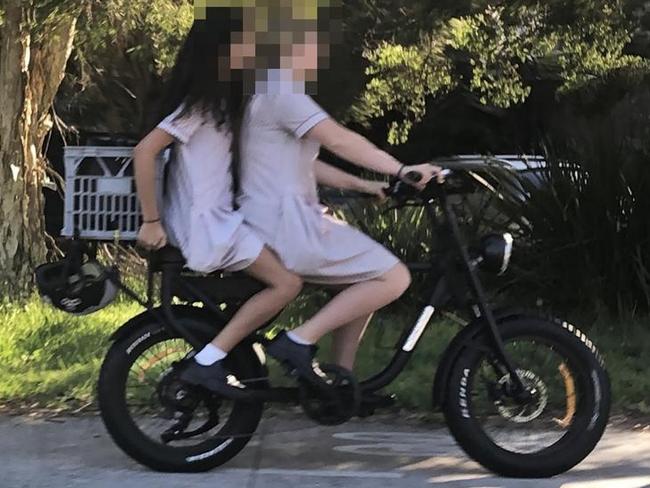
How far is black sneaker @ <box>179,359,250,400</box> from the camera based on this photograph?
398 centimetres

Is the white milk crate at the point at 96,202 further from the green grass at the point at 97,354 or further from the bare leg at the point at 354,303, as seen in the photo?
the bare leg at the point at 354,303

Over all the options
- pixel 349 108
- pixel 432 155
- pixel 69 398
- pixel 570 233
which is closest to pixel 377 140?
pixel 432 155

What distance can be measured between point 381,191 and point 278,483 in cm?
136

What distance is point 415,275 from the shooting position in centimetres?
434

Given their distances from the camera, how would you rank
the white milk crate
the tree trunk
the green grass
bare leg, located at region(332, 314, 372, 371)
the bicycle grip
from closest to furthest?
the bicycle grip
bare leg, located at region(332, 314, 372, 371)
the green grass
the tree trunk
the white milk crate

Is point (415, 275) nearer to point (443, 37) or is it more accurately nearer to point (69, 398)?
point (69, 398)

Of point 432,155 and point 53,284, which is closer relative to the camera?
point 53,284

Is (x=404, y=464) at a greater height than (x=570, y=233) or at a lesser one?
lesser

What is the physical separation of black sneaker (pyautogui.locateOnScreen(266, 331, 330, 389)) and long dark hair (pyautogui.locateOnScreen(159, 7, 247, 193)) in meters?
0.94

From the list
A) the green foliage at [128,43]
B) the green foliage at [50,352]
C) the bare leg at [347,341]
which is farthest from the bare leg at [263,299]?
the green foliage at [50,352]

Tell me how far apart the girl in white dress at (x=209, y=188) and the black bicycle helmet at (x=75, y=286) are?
0.28 metres

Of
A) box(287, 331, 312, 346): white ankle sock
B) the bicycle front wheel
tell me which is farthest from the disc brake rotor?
box(287, 331, 312, 346): white ankle sock

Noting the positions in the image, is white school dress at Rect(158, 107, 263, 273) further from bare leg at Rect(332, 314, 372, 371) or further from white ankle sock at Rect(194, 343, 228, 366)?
bare leg at Rect(332, 314, 372, 371)

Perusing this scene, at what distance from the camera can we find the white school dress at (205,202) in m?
3.92
